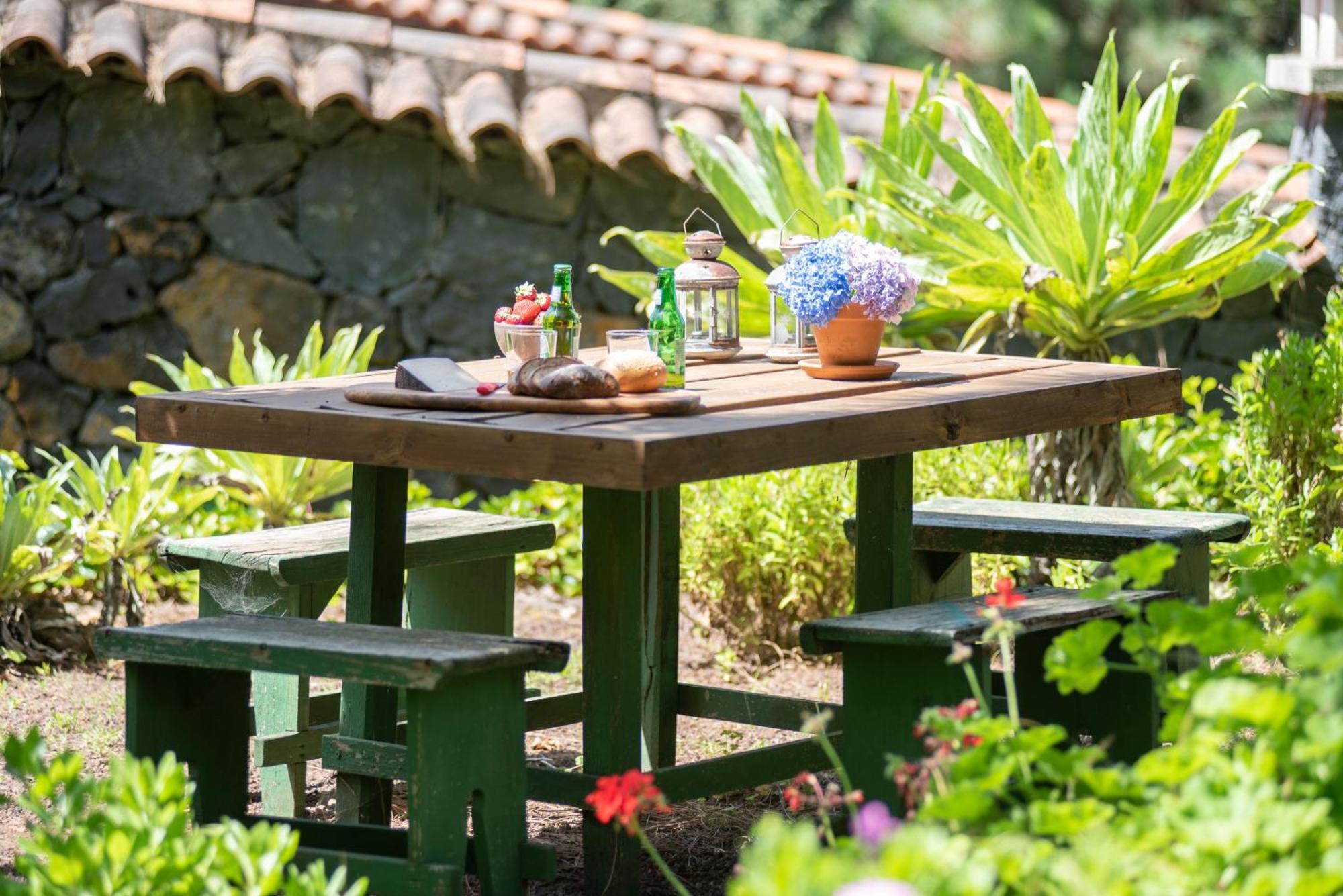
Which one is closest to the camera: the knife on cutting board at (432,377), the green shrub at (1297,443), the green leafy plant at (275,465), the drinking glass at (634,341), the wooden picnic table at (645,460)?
the wooden picnic table at (645,460)

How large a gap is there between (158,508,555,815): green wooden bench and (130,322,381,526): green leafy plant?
1.43 m

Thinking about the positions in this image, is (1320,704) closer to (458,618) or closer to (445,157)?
(458,618)

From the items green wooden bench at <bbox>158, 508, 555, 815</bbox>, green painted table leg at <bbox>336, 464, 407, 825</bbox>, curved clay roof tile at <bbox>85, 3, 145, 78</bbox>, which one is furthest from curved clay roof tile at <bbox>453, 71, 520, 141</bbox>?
green painted table leg at <bbox>336, 464, 407, 825</bbox>

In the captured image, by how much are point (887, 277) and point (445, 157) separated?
11.1 feet

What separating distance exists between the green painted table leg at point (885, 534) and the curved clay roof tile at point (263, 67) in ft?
11.0

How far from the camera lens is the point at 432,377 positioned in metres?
3.05

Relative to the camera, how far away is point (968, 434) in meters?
3.06

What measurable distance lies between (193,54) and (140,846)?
440cm

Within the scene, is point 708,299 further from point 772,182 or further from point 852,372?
point 772,182

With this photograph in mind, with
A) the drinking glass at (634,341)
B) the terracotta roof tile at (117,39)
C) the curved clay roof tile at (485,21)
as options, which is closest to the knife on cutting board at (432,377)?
the drinking glass at (634,341)

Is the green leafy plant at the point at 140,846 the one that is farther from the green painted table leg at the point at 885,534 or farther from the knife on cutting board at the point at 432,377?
the green painted table leg at the point at 885,534

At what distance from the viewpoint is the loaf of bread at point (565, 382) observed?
9.40 ft

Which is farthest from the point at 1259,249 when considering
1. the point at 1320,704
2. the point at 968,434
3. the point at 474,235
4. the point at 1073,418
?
the point at 1320,704

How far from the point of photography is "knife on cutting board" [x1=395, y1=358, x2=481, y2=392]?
3.01 meters
